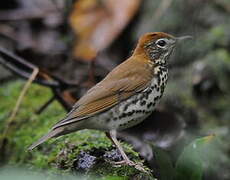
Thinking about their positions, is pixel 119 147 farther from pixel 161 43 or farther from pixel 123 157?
pixel 161 43

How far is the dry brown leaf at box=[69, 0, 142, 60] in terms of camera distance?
6.92 metres

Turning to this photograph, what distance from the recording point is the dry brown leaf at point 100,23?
6916 millimetres

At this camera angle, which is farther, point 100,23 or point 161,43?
point 100,23

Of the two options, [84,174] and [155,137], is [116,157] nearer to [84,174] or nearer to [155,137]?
[84,174]

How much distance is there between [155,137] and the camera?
4379 millimetres

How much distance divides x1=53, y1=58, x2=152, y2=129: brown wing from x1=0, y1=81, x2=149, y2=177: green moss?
27 cm

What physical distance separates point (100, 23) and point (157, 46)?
3.01 m

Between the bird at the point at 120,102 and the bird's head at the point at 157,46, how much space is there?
3.9 inches

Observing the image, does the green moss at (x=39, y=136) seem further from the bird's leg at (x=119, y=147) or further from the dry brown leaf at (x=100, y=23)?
the dry brown leaf at (x=100, y=23)

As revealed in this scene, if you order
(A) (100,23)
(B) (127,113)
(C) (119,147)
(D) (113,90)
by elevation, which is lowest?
(A) (100,23)

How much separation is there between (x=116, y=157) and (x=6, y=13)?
Result: 4.77m

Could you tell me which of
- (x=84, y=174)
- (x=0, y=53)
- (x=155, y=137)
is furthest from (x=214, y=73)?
(x=84, y=174)

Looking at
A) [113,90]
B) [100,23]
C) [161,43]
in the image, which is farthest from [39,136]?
[100,23]

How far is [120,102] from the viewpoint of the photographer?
3705 mm
